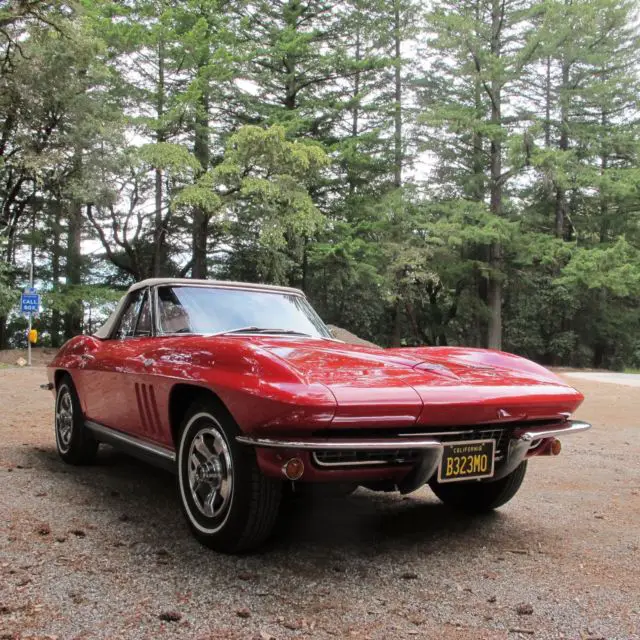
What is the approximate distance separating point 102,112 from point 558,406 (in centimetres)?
2056

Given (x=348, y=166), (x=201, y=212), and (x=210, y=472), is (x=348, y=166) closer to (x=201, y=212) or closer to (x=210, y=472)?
(x=201, y=212)

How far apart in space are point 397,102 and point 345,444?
28.2 m

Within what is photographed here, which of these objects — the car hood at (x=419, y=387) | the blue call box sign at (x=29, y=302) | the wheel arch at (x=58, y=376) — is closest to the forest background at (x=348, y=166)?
the blue call box sign at (x=29, y=302)

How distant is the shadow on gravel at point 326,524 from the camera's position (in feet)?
10.2

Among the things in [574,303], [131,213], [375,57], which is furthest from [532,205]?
[131,213]

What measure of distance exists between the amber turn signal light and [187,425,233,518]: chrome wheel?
0.40 metres

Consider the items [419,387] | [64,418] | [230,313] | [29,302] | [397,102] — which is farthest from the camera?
[397,102]

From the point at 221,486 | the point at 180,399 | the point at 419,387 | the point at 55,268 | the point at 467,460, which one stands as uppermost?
the point at 55,268

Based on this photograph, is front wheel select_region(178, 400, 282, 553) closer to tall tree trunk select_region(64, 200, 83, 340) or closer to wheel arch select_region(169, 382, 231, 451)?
wheel arch select_region(169, 382, 231, 451)

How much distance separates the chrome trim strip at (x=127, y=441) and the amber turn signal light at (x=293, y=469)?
1.01m

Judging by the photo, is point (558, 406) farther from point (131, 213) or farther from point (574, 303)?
point (574, 303)

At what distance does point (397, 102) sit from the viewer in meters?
28.4

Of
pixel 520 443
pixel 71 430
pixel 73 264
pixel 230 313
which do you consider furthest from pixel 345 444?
pixel 73 264

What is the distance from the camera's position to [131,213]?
22.2m
